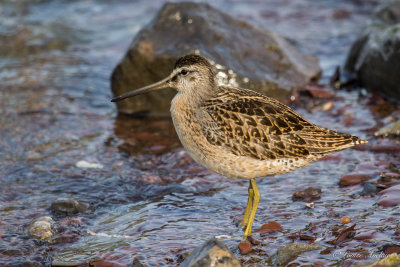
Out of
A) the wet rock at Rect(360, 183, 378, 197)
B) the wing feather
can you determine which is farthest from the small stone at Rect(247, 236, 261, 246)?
the wet rock at Rect(360, 183, 378, 197)

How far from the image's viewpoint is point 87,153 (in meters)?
8.45

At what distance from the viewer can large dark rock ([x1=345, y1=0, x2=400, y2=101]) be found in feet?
30.8

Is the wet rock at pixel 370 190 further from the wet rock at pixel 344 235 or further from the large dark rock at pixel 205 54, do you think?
the large dark rock at pixel 205 54

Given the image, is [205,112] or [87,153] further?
[87,153]

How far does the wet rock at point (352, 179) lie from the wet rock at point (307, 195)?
1.16ft

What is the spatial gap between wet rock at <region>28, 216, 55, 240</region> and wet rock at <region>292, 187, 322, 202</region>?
2713mm

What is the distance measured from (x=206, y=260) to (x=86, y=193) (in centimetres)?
299

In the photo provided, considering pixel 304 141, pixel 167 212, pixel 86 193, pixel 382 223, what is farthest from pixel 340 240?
pixel 86 193

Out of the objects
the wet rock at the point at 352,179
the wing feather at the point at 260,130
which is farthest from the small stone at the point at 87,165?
the wet rock at the point at 352,179

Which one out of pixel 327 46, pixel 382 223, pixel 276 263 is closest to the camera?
pixel 276 263

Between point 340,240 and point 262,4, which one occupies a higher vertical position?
point 262,4

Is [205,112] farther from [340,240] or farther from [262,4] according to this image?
[262,4]

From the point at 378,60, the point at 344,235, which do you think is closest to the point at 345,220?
the point at 344,235

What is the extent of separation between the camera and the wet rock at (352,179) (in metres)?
6.88
